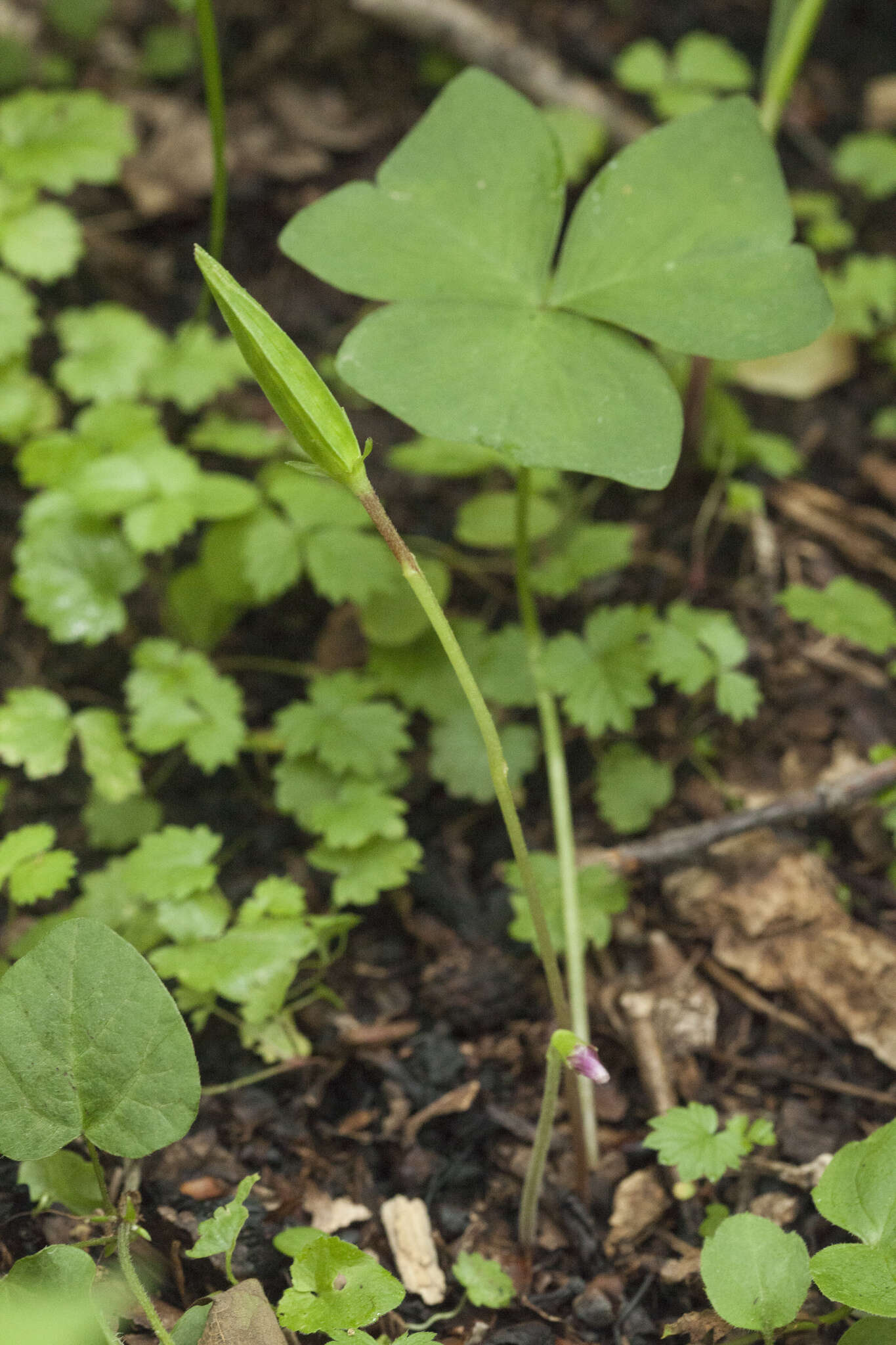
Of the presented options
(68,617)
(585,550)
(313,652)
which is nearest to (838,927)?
(585,550)

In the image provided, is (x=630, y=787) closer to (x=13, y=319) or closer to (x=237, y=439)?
(x=237, y=439)

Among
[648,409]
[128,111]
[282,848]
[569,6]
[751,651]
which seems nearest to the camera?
[648,409]

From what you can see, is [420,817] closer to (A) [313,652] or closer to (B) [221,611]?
(A) [313,652]

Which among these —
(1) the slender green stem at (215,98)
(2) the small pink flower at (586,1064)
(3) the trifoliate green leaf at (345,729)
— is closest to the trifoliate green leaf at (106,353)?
(1) the slender green stem at (215,98)

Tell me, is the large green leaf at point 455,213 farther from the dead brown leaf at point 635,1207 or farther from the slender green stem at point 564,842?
the dead brown leaf at point 635,1207

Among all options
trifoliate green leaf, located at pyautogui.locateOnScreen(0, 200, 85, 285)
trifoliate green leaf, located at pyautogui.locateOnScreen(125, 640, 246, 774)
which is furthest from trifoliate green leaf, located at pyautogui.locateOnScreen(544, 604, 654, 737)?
trifoliate green leaf, located at pyautogui.locateOnScreen(0, 200, 85, 285)

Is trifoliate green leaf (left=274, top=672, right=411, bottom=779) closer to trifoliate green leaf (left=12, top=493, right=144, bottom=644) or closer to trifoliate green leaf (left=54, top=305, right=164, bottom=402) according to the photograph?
trifoliate green leaf (left=12, top=493, right=144, bottom=644)
